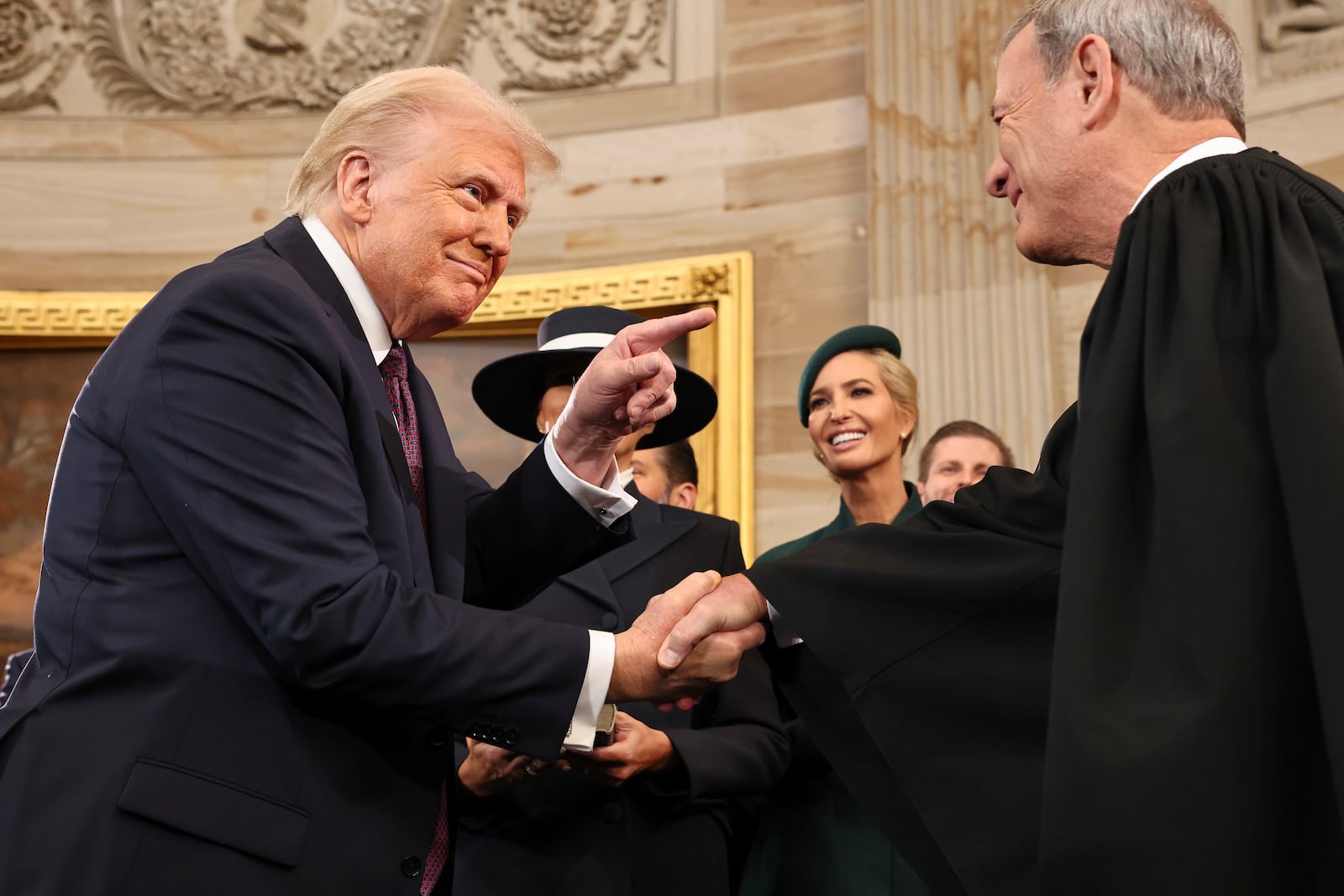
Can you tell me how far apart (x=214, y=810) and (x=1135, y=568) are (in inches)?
46.8

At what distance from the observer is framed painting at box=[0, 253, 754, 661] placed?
5.32m

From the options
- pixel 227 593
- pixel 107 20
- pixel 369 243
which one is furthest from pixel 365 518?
pixel 107 20

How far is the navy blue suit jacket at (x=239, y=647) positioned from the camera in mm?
1731

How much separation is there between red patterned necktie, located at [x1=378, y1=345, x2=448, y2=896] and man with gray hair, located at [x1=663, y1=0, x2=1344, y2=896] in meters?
0.45

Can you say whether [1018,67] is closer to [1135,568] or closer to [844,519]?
[1135,568]

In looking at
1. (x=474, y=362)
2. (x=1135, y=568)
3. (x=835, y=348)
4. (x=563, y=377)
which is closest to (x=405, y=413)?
(x=1135, y=568)

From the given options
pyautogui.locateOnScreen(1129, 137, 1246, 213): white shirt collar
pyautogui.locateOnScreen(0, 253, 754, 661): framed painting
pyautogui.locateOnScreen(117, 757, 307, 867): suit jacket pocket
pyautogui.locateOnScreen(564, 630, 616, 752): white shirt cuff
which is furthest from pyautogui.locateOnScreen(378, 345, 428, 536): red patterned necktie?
pyautogui.locateOnScreen(0, 253, 754, 661): framed painting

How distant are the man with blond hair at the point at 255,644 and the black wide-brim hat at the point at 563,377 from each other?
1473 millimetres

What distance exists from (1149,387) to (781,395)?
11.8 feet

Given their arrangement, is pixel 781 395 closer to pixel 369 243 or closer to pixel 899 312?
pixel 899 312

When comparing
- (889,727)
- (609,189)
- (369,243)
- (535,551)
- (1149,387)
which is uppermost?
(609,189)

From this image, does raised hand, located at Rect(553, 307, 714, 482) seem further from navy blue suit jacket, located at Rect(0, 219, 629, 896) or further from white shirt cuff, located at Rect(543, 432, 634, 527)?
navy blue suit jacket, located at Rect(0, 219, 629, 896)

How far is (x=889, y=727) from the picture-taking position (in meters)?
2.05

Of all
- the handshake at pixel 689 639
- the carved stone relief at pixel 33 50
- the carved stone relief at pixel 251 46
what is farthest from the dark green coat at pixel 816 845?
the carved stone relief at pixel 33 50
